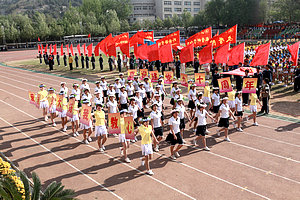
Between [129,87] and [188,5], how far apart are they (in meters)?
108

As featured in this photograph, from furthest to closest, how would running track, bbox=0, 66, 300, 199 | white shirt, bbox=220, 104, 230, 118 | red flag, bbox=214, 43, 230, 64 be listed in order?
red flag, bbox=214, 43, 230, 64, white shirt, bbox=220, 104, 230, 118, running track, bbox=0, 66, 300, 199

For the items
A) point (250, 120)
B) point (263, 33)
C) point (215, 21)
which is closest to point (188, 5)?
point (215, 21)

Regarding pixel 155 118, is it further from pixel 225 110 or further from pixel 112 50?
pixel 112 50

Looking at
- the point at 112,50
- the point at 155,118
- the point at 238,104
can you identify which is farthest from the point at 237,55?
the point at 112,50

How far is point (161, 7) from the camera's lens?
364ft

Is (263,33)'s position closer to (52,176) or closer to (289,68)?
(289,68)

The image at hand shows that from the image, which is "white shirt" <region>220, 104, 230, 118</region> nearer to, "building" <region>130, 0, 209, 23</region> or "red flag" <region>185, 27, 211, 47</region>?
"red flag" <region>185, 27, 211, 47</region>

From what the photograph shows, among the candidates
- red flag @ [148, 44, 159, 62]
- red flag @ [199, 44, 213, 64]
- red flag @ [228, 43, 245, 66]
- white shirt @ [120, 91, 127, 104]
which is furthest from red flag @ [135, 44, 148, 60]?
white shirt @ [120, 91, 127, 104]

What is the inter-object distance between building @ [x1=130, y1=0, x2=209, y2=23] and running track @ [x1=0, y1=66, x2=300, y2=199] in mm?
104293

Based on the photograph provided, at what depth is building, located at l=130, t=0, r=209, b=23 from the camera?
365ft

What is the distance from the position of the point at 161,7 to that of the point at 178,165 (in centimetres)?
10845

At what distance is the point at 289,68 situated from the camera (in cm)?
1927

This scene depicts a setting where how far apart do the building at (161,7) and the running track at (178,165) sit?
104 metres

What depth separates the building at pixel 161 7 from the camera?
11138cm
